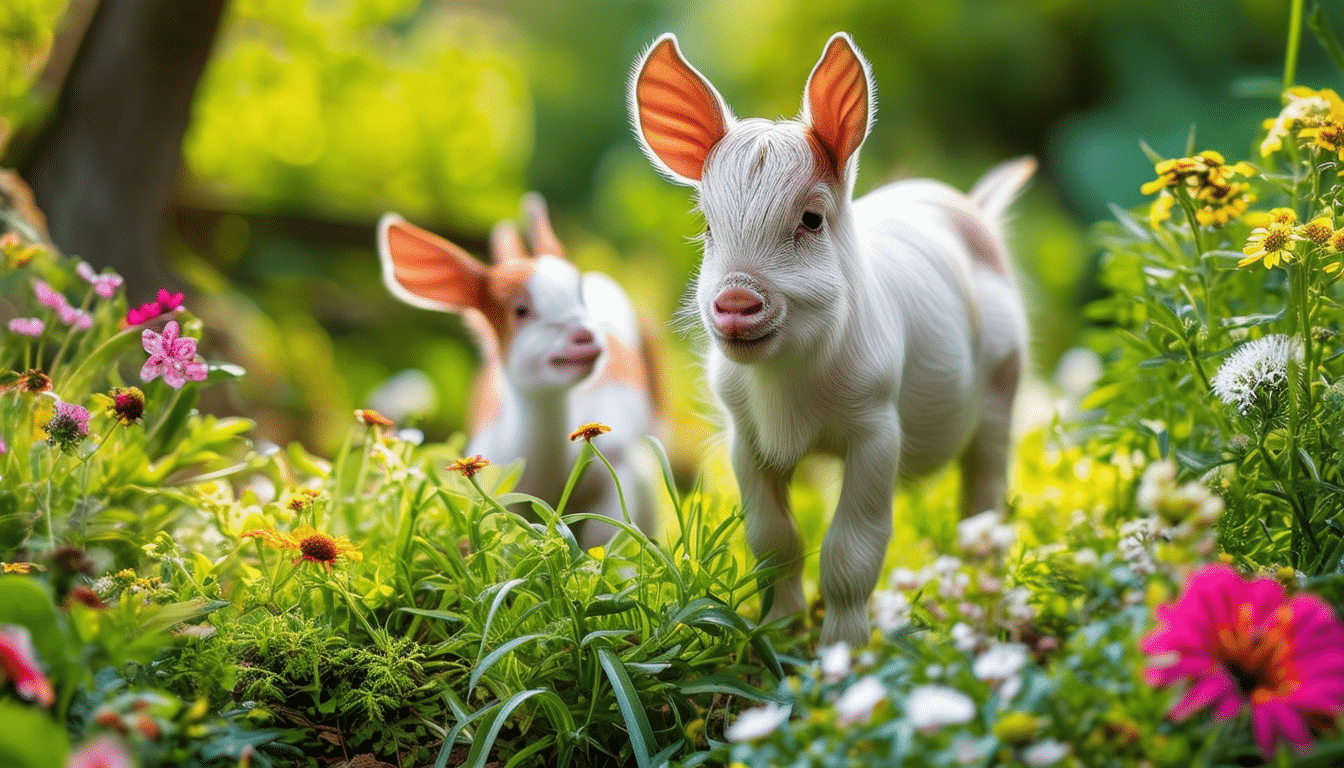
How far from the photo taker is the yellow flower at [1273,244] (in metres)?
1.53

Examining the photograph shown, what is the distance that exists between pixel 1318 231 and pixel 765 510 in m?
0.90

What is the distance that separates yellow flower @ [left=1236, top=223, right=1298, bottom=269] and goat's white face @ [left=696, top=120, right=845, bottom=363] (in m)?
0.58

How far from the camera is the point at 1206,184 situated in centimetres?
172

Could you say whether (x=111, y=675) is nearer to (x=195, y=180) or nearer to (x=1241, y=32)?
(x=195, y=180)

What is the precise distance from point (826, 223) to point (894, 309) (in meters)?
0.27

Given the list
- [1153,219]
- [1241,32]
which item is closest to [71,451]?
[1153,219]

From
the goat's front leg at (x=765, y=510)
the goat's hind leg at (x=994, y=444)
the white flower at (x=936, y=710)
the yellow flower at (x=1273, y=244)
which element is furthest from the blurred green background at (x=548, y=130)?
the white flower at (x=936, y=710)

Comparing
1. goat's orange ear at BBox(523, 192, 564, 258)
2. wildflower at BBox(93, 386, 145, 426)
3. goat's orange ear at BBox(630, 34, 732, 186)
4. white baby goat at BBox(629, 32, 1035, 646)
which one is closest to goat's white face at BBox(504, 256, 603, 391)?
goat's orange ear at BBox(523, 192, 564, 258)

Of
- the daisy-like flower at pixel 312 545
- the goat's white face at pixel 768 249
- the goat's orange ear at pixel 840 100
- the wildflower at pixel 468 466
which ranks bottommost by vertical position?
the daisy-like flower at pixel 312 545

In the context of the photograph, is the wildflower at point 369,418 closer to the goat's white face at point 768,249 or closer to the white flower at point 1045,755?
the goat's white face at point 768,249

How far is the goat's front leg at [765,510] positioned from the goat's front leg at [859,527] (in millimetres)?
120

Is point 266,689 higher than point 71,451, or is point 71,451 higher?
point 71,451

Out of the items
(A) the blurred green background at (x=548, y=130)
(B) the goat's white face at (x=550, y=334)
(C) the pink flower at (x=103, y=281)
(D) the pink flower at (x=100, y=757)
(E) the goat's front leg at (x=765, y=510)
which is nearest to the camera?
(D) the pink flower at (x=100, y=757)

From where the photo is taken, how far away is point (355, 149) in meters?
4.75
